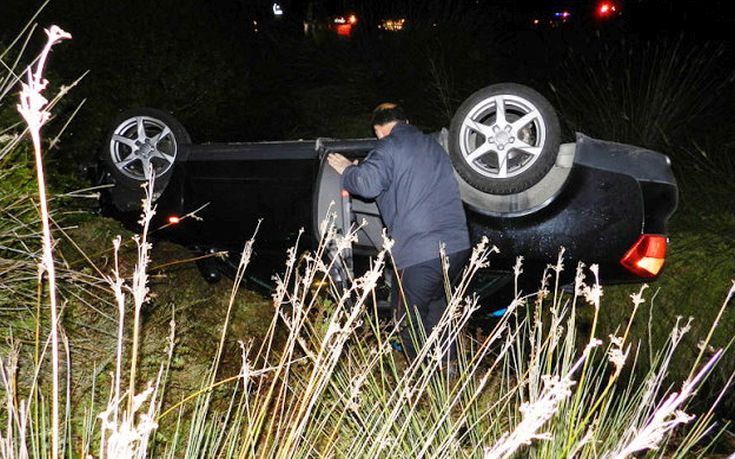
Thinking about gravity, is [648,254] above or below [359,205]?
below

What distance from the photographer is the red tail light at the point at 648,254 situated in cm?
402

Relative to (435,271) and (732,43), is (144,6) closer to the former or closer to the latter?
(435,271)

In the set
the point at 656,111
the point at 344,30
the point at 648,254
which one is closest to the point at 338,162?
the point at 648,254

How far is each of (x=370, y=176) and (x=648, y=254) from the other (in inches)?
70.0

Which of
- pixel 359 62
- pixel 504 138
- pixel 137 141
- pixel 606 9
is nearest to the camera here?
pixel 504 138

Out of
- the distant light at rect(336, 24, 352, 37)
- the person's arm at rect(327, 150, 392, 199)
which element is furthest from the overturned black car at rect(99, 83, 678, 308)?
the distant light at rect(336, 24, 352, 37)

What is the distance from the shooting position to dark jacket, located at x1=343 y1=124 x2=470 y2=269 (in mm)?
4027

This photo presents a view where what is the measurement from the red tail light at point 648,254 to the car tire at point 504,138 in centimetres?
72

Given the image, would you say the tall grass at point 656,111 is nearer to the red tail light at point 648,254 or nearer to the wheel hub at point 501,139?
the wheel hub at point 501,139

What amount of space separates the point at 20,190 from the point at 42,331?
2.55 ft

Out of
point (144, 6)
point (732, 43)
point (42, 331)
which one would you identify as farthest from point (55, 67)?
point (732, 43)

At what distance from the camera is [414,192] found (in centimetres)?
406

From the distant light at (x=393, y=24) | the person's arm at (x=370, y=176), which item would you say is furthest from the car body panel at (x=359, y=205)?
the distant light at (x=393, y=24)

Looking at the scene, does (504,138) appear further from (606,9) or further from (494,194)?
(606,9)
